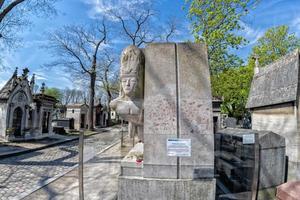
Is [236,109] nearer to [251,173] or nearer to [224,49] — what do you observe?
[224,49]

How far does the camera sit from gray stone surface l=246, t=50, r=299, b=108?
6.43 metres

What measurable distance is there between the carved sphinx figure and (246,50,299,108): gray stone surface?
505cm

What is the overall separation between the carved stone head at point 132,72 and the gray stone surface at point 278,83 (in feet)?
16.6

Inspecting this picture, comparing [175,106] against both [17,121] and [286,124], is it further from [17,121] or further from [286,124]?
[17,121]

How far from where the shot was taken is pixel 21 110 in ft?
58.6

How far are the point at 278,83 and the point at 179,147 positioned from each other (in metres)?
6.23

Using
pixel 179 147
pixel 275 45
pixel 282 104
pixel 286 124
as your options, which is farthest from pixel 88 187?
pixel 275 45

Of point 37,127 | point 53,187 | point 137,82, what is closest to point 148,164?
point 137,82

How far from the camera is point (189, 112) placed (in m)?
3.29

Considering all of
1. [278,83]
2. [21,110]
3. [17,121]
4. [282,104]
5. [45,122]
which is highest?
[278,83]

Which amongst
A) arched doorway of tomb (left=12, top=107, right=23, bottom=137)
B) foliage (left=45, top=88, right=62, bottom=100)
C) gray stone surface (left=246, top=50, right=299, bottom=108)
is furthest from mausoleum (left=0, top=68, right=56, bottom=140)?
foliage (left=45, top=88, right=62, bottom=100)

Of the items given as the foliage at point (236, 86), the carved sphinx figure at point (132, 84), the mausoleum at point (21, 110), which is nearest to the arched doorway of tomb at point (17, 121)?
the mausoleum at point (21, 110)

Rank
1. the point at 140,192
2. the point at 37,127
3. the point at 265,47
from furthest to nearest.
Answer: the point at 265,47 < the point at 37,127 < the point at 140,192

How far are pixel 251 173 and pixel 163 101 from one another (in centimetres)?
334
